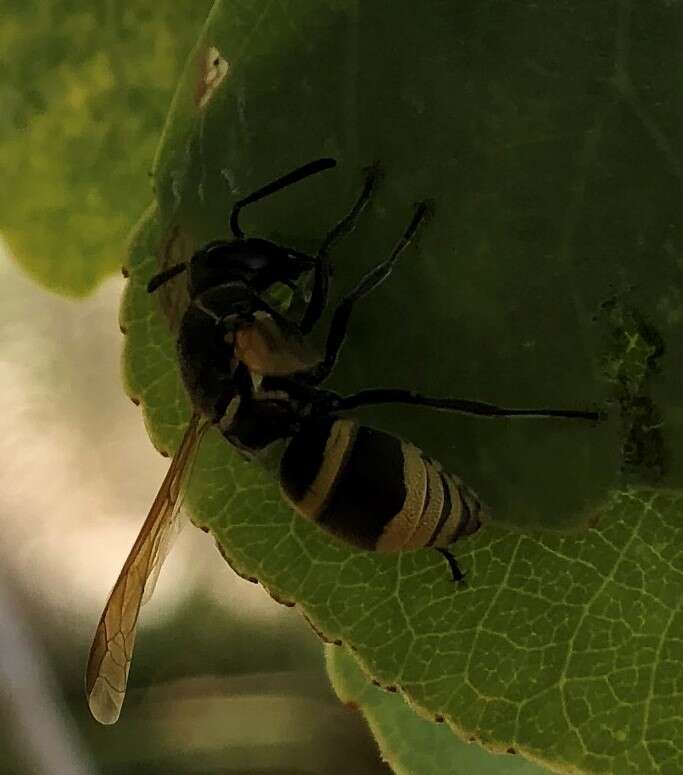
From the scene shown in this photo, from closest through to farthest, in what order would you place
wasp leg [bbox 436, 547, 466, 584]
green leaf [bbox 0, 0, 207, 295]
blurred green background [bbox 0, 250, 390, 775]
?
wasp leg [bbox 436, 547, 466, 584] → green leaf [bbox 0, 0, 207, 295] → blurred green background [bbox 0, 250, 390, 775]

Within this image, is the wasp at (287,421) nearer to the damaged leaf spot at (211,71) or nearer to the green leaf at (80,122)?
the damaged leaf spot at (211,71)

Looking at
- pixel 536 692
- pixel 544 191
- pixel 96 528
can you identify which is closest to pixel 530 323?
pixel 544 191

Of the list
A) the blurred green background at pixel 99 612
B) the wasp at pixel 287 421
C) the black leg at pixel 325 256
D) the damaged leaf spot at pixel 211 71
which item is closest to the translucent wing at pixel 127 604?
the wasp at pixel 287 421

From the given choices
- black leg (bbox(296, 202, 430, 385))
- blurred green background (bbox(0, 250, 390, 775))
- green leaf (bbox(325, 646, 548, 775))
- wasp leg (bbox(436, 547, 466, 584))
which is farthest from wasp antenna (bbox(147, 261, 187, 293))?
blurred green background (bbox(0, 250, 390, 775))

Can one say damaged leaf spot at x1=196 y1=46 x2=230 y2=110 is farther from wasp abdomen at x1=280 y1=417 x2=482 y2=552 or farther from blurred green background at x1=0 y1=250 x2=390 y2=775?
blurred green background at x1=0 y1=250 x2=390 y2=775

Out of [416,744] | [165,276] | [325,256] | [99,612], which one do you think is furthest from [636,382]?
[99,612]

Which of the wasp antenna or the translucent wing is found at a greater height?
the wasp antenna

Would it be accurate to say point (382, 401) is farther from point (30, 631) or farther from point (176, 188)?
point (30, 631)
